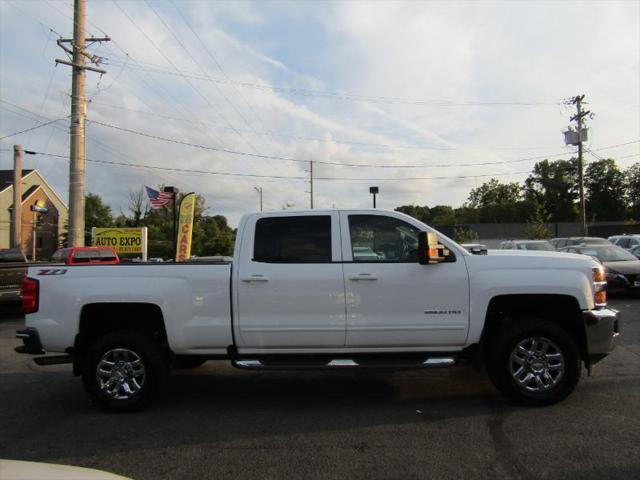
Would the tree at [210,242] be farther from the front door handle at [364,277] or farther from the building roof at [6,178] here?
the front door handle at [364,277]

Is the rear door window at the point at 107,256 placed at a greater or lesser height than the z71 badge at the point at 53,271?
greater

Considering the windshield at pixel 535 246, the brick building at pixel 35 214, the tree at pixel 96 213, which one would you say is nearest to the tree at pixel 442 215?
the tree at pixel 96 213

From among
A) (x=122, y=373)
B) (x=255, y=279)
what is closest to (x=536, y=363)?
(x=255, y=279)

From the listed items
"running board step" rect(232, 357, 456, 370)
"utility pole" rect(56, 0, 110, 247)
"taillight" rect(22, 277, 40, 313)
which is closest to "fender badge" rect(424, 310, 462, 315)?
"running board step" rect(232, 357, 456, 370)

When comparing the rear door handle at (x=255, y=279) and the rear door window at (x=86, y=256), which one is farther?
the rear door window at (x=86, y=256)

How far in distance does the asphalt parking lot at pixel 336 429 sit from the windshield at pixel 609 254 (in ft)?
31.4

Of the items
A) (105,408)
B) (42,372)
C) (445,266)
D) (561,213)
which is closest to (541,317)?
(445,266)

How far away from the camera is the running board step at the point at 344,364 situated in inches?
210

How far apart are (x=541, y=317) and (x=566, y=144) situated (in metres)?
38.2

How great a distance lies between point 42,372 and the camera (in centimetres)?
747

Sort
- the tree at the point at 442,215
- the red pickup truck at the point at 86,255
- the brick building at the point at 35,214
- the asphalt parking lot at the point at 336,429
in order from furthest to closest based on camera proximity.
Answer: the tree at the point at 442,215 → the brick building at the point at 35,214 → the red pickup truck at the point at 86,255 → the asphalt parking lot at the point at 336,429

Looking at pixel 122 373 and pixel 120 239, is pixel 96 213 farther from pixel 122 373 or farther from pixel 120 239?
pixel 122 373

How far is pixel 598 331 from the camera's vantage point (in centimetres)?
539

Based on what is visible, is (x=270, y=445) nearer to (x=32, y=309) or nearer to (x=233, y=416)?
(x=233, y=416)
